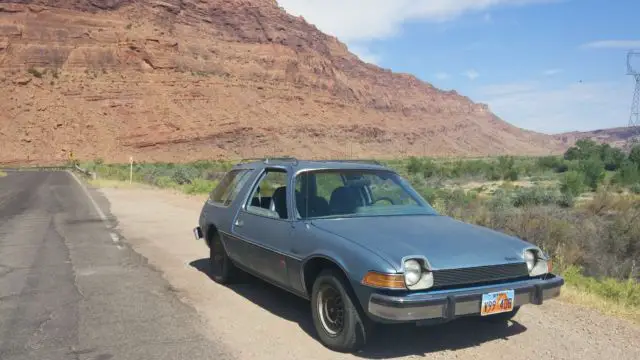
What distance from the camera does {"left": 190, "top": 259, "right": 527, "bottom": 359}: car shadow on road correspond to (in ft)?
16.9

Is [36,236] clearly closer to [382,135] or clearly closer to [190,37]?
[190,37]

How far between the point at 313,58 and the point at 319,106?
1481cm

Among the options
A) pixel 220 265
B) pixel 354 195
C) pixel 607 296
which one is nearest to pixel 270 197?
pixel 354 195

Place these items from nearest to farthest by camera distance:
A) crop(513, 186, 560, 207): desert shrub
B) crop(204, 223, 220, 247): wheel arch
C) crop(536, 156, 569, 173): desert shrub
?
crop(204, 223, 220, 247): wheel arch
crop(513, 186, 560, 207): desert shrub
crop(536, 156, 569, 173): desert shrub

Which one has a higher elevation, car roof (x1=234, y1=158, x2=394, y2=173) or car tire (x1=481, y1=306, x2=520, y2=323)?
car roof (x1=234, y1=158, x2=394, y2=173)

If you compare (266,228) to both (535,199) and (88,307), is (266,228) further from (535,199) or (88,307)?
(535,199)

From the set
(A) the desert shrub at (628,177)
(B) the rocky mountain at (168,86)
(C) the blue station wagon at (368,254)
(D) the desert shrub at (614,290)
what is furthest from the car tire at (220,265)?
(B) the rocky mountain at (168,86)

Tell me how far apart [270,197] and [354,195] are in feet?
3.65

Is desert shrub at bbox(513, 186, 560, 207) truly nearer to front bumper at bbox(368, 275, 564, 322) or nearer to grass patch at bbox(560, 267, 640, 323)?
grass patch at bbox(560, 267, 640, 323)

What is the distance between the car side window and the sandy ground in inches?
41.1

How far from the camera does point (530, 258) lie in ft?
17.0

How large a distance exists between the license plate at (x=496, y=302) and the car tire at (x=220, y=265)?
3534mm

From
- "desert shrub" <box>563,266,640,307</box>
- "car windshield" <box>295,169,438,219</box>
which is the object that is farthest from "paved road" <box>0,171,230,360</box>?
"desert shrub" <box>563,266,640,307</box>

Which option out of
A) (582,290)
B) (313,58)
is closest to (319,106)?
(313,58)
